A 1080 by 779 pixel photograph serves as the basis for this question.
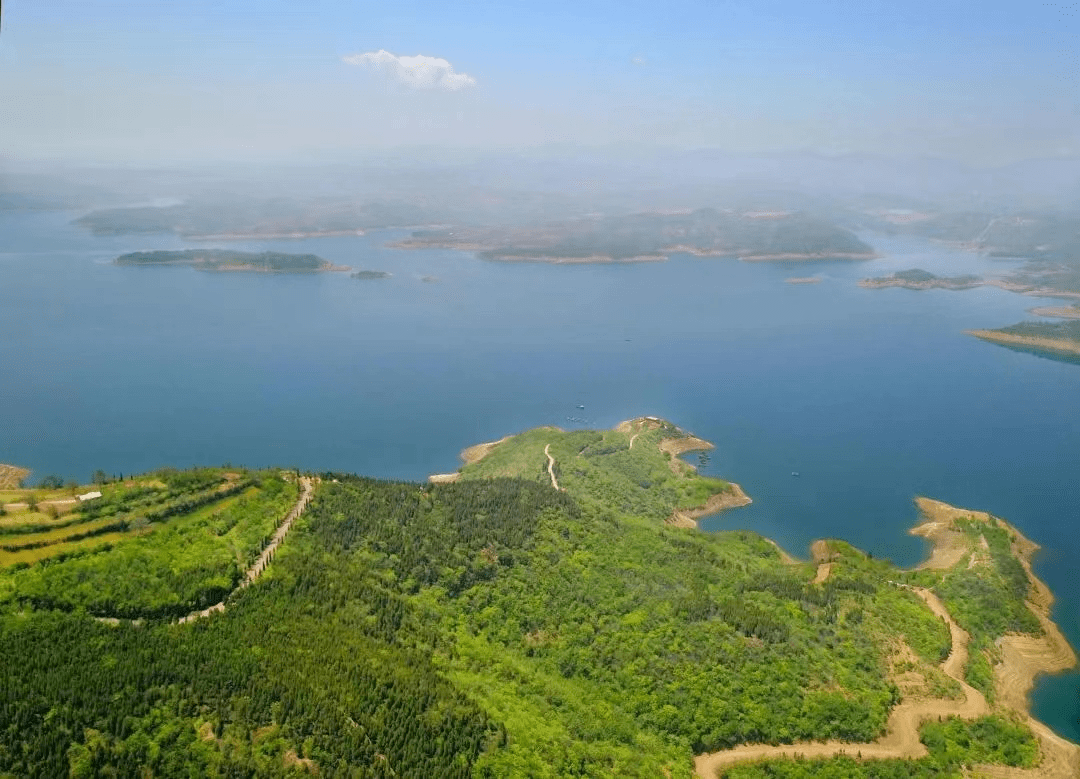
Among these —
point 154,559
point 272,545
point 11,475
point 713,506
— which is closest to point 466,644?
point 272,545

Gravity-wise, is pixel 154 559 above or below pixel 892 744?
above

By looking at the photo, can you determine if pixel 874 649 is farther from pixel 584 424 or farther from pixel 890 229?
pixel 890 229

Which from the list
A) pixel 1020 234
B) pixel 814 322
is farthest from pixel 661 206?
pixel 814 322

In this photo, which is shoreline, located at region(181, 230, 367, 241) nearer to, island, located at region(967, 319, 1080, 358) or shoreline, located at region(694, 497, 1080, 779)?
island, located at region(967, 319, 1080, 358)

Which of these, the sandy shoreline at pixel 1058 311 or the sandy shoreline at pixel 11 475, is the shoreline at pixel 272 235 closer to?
the sandy shoreline at pixel 11 475

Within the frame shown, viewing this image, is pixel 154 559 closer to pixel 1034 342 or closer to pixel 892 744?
pixel 892 744

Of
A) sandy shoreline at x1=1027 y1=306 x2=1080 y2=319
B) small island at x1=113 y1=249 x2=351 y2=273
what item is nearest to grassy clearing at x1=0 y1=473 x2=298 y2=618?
small island at x1=113 y1=249 x2=351 y2=273
